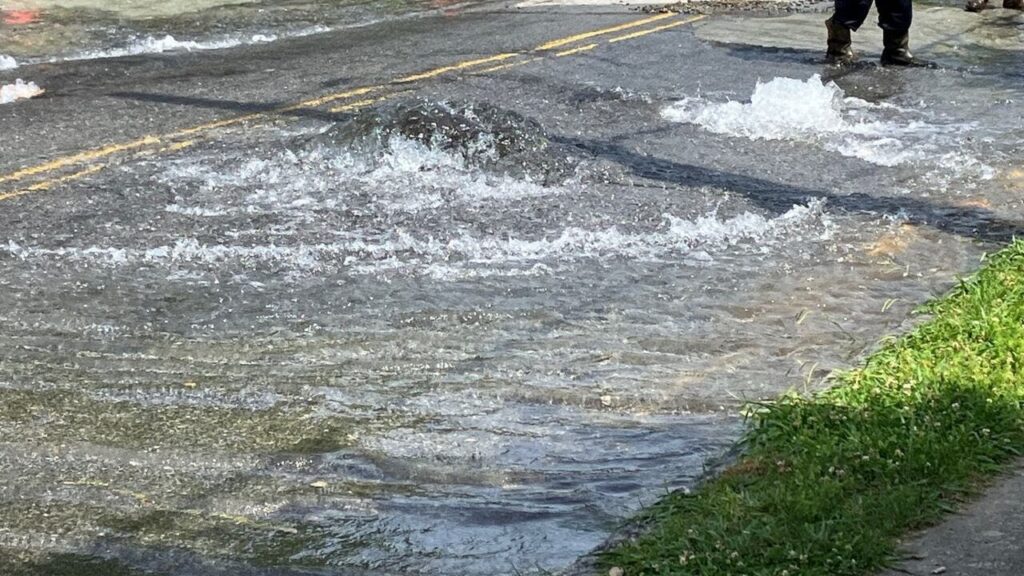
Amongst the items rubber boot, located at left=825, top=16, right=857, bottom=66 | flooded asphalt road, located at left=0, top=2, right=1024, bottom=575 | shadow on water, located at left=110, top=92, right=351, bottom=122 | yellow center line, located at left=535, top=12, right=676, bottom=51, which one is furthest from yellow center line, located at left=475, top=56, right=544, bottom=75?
rubber boot, located at left=825, top=16, right=857, bottom=66

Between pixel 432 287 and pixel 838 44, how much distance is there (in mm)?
6829

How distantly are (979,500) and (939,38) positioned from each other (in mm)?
10338

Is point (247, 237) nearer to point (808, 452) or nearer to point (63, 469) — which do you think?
point (63, 469)

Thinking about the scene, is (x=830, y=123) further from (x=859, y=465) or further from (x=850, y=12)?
(x=859, y=465)

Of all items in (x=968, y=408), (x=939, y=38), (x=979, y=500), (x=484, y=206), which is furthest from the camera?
(x=939, y=38)

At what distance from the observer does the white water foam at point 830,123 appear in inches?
347

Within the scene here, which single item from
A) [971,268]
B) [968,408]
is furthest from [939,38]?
[968,408]

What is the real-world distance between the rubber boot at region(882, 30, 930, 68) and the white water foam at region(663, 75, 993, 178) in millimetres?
1576

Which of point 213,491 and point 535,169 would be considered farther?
point 535,169

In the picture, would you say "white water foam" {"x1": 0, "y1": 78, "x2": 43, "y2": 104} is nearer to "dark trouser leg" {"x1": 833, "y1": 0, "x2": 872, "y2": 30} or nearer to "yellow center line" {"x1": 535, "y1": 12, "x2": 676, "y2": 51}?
"yellow center line" {"x1": 535, "y1": 12, "x2": 676, "y2": 51}

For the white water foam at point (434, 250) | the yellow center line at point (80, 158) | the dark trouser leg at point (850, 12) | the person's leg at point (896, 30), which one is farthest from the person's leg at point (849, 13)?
the yellow center line at point (80, 158)

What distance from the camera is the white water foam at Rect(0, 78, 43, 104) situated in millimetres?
10266

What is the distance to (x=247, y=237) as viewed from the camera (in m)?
6.92

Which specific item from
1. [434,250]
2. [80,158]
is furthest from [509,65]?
[434,250]
